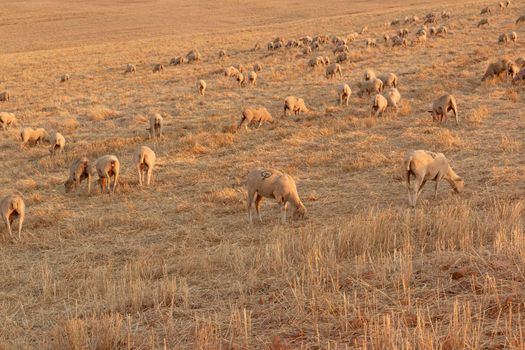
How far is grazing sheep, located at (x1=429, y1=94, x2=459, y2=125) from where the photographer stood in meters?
17.7

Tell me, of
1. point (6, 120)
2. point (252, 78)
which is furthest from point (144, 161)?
point (252, 78)

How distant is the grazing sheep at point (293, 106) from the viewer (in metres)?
21.5

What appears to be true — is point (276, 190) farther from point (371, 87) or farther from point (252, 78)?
point (252, 78)

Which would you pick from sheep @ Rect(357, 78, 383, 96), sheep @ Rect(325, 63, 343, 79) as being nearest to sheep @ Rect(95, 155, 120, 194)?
sheep @ Rect(357, 78, 383, 96)

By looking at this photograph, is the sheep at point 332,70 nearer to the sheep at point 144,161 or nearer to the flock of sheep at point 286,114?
the flock of sheep at point 286,114

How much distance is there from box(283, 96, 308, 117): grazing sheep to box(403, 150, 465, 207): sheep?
10351 millimetres

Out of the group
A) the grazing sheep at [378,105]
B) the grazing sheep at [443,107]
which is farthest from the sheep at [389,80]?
the grazing sheep at [443,107]

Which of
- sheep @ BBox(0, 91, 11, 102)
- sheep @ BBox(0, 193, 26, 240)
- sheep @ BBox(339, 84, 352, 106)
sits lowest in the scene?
sheep @ BBox(0, 91, 11, 102)

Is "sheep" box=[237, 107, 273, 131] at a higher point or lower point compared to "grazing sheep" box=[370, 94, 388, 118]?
lower

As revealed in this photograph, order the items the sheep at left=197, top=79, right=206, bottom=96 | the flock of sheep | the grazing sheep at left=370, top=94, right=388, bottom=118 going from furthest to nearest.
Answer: the sheep at left=197, top=79, right=206, bottom=96 → the grazing sheep at left=370, top=94, right=388, bottom=118 → the flock of sheep

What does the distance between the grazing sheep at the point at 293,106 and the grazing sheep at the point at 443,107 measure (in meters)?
5.31

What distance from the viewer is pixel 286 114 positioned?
21.9 m

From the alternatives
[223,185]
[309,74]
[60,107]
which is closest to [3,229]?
[223,185]

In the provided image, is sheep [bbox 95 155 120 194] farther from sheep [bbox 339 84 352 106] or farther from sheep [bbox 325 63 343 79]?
sheep [bbox 325 63 343 79]
